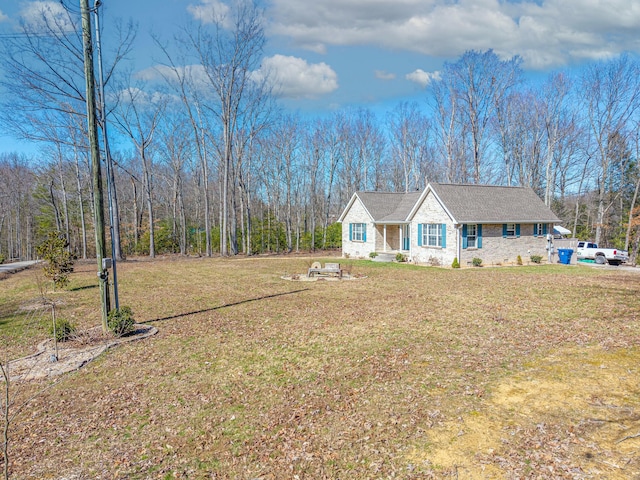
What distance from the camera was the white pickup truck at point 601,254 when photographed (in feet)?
75.5

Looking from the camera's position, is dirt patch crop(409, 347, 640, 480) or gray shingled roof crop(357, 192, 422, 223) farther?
gray shingled roof crop(357, 192, 422, 223)

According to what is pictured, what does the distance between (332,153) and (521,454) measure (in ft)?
123

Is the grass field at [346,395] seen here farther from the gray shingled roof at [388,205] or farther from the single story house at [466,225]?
the gray shingled roof at [388,205]

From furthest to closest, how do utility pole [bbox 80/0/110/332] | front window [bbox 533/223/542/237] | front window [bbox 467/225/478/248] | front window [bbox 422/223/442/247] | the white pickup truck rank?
front window [bbox 533/223/542/237] → the white pickup truck → front window [bbox 422/223/442/247] → front window [bbox 467/225/478/248] → utility pole [bbox 80/0/110/332]

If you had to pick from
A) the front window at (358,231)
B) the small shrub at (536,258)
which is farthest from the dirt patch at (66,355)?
the small shrub at (536,258)

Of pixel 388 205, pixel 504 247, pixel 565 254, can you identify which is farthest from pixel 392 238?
pixel 565 254

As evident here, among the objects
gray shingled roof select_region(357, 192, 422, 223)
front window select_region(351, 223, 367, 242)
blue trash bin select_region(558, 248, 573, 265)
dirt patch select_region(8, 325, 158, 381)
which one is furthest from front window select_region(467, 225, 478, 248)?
Answer: dirt patch select_region(8, 325, 158, 381)

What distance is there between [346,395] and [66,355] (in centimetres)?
582

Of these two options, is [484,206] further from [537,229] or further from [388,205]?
[388,205]

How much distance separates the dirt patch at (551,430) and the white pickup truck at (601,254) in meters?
20.7

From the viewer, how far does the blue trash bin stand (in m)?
23.0

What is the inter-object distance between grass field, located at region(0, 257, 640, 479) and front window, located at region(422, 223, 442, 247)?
10.8 meters

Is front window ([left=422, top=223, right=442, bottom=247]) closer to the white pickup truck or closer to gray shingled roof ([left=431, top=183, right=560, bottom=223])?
gray shingled roof ([left=431, top=183, right=560, bottom=223])

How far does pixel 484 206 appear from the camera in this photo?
74.9ft
